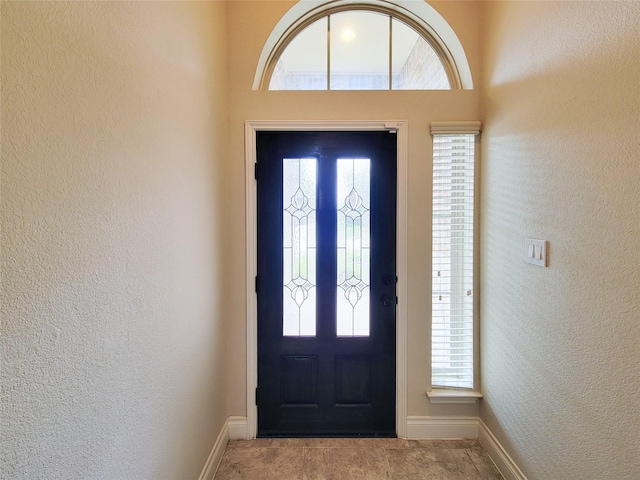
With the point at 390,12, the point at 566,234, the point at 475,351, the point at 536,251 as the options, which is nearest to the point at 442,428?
the point at 475,351

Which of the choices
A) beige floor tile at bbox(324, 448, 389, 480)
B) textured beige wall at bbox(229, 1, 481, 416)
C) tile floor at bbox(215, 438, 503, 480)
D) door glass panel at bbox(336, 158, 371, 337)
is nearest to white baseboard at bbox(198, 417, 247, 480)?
tile floor at bbox(215, 438, 503, 480)

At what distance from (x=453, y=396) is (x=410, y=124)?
180 cm

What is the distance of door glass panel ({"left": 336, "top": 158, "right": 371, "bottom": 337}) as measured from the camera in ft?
6.36

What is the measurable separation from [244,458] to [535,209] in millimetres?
2138

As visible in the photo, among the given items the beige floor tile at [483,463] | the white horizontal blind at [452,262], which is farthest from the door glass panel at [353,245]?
the beige floor tile at [483,463]

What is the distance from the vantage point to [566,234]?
3.92ft

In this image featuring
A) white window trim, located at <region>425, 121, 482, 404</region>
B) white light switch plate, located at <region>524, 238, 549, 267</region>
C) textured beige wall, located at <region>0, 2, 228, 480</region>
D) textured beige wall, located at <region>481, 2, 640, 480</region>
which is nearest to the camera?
textured beige wall, located at <region>0, 2, 228, 480</region>

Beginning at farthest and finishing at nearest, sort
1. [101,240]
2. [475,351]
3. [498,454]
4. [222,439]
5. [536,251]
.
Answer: [475,351] < [222,439] < [498,454] < [536,251] < [101,240]

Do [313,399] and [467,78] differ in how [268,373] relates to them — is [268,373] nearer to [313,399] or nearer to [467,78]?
[313,399]

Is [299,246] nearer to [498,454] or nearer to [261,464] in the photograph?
[261,464]

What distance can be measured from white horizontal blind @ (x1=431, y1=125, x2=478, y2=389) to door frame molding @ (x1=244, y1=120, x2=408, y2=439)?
0.69 feet

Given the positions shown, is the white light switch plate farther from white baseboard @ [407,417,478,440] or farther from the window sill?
white baseboard @ [407,417,478,440]

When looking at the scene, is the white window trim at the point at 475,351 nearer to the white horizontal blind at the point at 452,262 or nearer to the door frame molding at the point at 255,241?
the white horizontal blind at the point at 452,262

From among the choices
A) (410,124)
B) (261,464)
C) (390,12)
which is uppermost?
(390,12)
